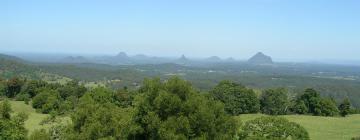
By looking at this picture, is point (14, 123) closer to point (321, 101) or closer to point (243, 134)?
point (243, 134)

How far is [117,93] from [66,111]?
15.0 m

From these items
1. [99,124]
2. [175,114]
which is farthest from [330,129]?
[99,124]

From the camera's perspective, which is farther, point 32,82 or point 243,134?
point 32,82

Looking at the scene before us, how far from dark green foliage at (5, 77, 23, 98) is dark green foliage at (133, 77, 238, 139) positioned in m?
67.1

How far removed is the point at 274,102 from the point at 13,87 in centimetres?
5547

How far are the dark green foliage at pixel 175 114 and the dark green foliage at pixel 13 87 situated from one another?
67.1 m

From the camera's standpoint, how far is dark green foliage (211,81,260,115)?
8025 centimetres

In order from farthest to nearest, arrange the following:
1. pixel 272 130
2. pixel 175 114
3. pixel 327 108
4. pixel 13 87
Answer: pixel 13 87 → pixel 327 108 → pixel 272 130 → pixel 175 114

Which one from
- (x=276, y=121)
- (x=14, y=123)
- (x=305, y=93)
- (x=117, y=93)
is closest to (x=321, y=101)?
(x=305, y=93)

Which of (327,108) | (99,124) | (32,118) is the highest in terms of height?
(99,124)

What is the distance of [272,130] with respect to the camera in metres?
30.9

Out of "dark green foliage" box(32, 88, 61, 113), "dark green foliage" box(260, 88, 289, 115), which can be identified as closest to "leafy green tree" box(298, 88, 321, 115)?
"dark green foliage" box(260, 88, 289, 115)

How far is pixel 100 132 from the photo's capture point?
107 feet

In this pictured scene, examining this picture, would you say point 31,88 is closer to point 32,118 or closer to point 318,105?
point 32,118
